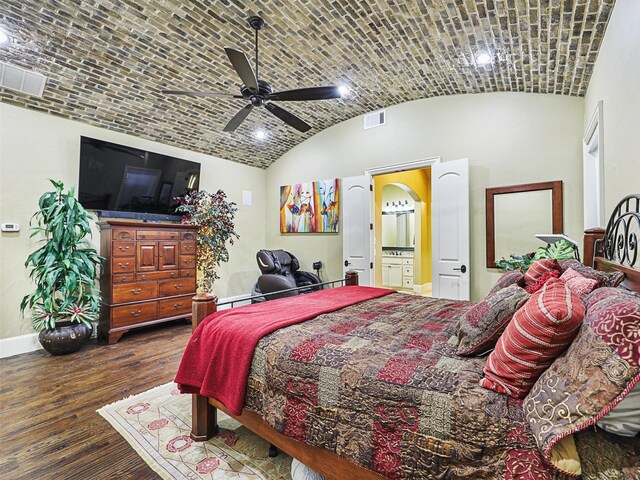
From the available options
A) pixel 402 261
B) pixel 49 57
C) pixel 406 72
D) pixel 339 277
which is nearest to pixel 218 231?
pixel 339 277

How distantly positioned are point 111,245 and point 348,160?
3.60 meters

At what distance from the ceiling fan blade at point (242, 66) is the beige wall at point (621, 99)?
2322mm

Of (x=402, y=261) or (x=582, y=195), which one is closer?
(x=582, y=195)

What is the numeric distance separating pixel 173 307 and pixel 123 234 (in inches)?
47.3

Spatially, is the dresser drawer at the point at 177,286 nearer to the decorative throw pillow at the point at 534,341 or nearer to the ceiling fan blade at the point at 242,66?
the ceiling fan blade at the point at 242,66

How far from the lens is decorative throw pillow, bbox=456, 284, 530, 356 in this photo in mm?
1365

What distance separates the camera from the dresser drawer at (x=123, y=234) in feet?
12.8

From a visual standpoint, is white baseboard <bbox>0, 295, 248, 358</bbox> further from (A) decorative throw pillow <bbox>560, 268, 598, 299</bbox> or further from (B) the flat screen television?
(A) decorative throw pillow <bbox>560, 268, 598, 299</bbox>

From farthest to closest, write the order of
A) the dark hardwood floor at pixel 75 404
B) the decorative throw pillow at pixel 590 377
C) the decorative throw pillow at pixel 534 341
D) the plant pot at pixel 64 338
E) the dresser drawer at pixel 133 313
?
the dresser drawer at pixel 133 313 → the plant pot at pixel 64 338 → the dark hardwood floor at pixel 75 404 → the decorative throw pillow at pixel 534 341 → the decorative throw pillow at pixel 590 377

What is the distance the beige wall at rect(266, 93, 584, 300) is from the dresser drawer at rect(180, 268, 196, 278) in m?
2.23

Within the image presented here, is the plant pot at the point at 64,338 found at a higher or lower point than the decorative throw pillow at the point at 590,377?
lower

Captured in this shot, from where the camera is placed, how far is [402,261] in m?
7.68

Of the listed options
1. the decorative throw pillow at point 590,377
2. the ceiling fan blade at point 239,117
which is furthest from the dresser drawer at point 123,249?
the decorative throw pillow at point 590,377

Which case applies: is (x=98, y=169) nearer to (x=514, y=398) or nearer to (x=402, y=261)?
(x=514, y=398)
